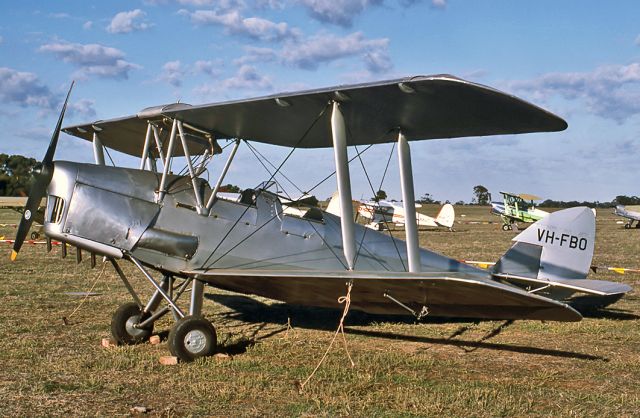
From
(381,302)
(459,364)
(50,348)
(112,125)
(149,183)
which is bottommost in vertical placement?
(50,348)

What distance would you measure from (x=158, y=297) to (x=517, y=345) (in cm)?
392

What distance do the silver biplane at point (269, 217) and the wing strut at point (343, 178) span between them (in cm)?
1

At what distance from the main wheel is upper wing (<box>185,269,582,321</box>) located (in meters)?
0.53

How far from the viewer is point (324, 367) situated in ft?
18.1

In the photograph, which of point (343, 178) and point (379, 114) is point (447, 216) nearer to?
point (379, 114)

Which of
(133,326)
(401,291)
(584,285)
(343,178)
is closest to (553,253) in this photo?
(584,285)

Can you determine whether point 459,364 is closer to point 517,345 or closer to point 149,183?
point 517,345

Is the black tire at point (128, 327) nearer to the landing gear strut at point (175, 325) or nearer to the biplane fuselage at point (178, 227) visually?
the landing gear strut at point (175, 325)

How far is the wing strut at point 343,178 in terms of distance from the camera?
230 inches

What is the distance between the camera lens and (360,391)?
4.73 m

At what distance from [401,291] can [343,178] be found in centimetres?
121

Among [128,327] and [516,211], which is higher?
[516,211]

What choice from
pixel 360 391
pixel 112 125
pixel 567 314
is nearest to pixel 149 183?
pixel 112 125

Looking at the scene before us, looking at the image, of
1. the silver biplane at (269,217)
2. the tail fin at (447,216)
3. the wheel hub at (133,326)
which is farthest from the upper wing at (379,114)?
the tail fin at (447,216)
